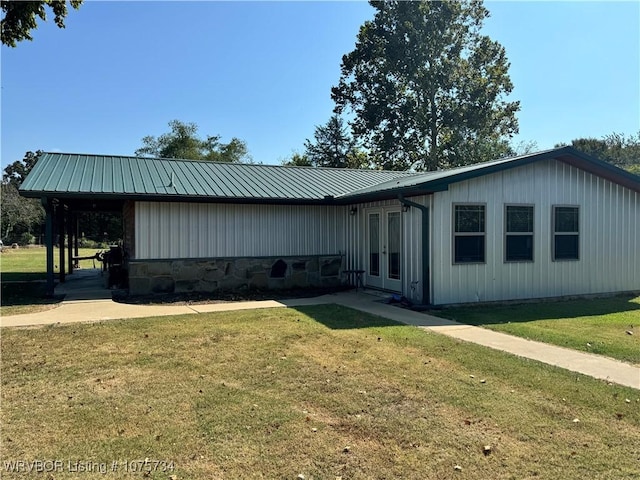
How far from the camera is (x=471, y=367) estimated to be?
5523 mm

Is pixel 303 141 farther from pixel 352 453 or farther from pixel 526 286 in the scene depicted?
pixel 352 453

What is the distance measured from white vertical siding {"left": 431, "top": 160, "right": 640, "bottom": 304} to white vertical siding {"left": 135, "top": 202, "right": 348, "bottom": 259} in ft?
14.3

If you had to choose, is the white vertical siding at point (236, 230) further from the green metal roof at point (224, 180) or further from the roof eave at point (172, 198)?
the green metal roof at point (224, 180)

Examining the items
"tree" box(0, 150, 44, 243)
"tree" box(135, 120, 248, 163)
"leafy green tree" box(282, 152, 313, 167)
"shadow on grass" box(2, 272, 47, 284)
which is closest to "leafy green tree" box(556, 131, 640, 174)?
"leafy green tree" box(282, 152, 313, 167)

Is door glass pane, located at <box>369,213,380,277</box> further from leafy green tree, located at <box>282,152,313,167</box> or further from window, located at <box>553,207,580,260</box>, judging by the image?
leafy green tree, located at <box>282,152,313,167</box>

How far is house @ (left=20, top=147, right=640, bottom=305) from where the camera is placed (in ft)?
33.5

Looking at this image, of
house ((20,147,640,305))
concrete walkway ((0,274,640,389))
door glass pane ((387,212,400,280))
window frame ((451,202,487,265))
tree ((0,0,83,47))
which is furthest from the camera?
door glass pane ((387,212,400,280))

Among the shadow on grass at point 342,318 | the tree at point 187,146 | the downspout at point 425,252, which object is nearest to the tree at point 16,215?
the tree at point 187,146

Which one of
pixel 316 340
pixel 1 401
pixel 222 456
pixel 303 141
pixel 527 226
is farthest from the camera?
pixel 303 141

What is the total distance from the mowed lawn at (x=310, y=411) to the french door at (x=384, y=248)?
4.75 metres

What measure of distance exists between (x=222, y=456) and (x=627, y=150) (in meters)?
53.2

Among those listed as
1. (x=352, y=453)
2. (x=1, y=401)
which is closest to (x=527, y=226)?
(x=352, y=453)

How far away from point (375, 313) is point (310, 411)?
513 centimetres

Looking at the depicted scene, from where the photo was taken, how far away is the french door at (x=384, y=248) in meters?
11.4
